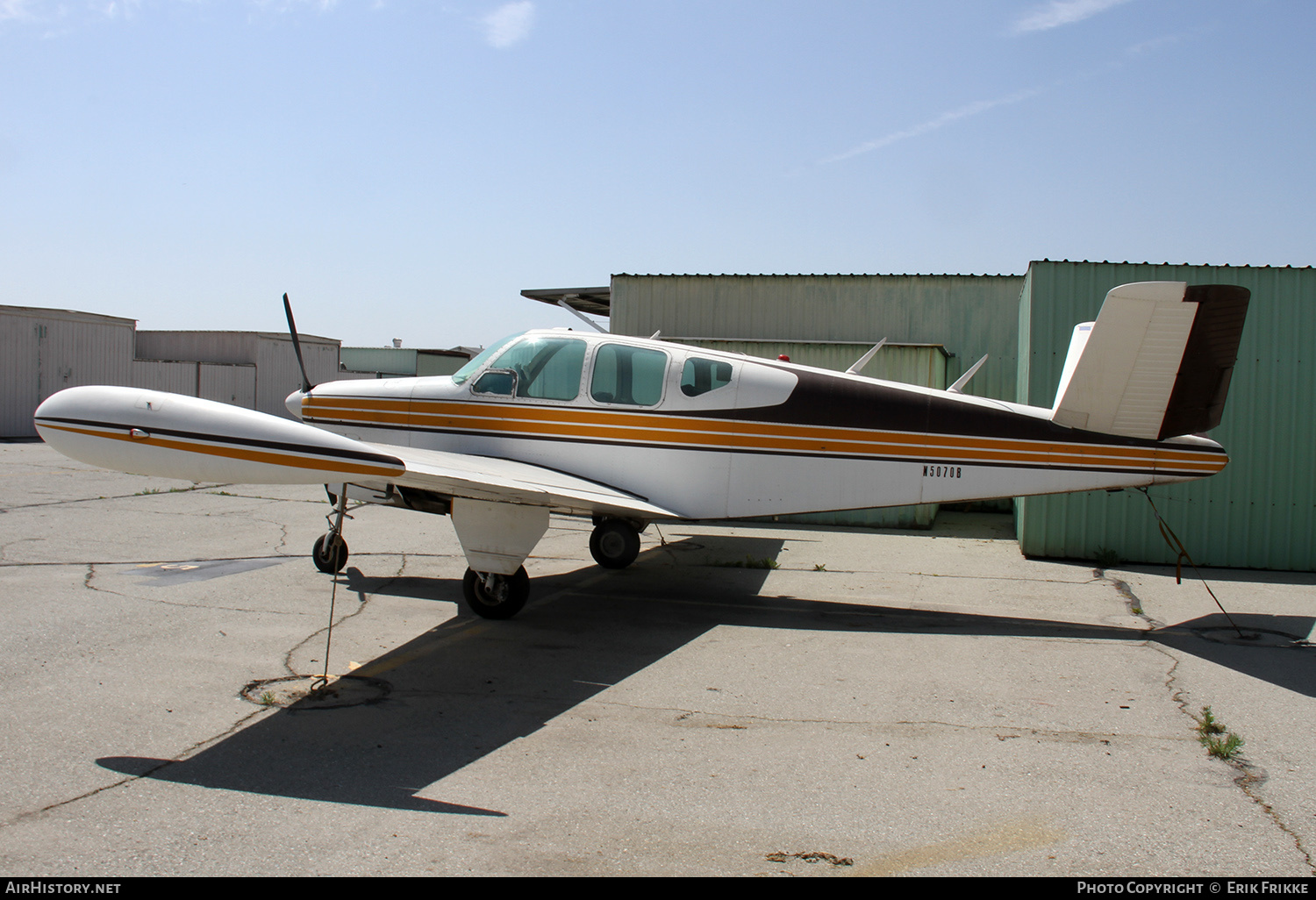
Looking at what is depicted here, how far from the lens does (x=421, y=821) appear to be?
3.50 metres

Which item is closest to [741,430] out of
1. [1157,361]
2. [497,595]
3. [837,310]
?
[497,595]

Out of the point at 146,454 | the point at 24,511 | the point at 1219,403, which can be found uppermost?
the point at 1219,403

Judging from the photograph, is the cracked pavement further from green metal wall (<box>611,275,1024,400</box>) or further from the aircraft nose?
green metal wall (<box>611,275,1024,400</box>)

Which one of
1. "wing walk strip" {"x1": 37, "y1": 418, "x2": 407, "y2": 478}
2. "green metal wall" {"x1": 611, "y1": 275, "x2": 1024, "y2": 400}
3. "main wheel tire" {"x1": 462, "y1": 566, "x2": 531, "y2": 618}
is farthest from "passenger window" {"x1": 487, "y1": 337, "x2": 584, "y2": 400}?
"green metal wall" {"x1": 611, "y1": 275, "x2": 1024, "y2": 400}

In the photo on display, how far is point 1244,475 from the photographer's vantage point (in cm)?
1023

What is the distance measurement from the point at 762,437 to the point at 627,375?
1.32 metres

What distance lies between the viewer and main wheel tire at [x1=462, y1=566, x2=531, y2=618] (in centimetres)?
696

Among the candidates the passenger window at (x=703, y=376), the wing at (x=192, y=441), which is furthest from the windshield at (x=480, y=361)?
the wing at (x=192, y=441)

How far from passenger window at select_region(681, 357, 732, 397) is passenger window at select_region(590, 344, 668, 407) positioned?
0.67 feet

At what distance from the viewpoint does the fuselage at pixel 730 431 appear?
7316mm

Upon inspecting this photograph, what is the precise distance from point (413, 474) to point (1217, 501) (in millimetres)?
9508

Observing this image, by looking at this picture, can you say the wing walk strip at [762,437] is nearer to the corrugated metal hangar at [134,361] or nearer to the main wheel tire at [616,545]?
the main wheel tire at [616,545]

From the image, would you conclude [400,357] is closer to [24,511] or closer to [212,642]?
[24,511]

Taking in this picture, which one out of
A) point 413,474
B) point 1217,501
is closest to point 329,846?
Result: point 413,474
